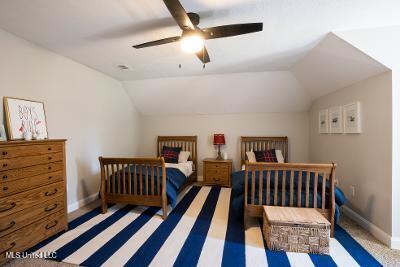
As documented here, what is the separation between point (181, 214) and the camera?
2990 millimetres

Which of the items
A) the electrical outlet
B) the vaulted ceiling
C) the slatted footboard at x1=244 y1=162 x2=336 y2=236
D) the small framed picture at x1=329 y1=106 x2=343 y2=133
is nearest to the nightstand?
the vaulted ceiling

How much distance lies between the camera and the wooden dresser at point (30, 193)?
1.92m

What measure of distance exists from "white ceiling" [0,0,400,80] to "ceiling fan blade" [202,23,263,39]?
25 centimetres

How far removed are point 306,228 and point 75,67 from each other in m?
4.02

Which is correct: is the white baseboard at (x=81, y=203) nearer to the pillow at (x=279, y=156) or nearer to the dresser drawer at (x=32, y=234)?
the dresser drawer at (x=32, y=234)

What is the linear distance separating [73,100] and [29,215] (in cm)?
184

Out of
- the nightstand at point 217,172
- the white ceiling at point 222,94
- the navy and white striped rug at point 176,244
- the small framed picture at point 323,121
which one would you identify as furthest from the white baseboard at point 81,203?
the small framed picture at point 323,121

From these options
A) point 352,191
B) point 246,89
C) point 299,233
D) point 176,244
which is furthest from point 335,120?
point 176,244

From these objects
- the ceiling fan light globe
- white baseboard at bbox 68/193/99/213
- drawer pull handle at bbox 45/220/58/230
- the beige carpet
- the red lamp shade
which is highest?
the ceiling fan light globe

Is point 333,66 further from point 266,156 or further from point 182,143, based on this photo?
point 182,143

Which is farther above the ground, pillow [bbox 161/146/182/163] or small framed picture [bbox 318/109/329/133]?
small framed picture [bbox 318/109/329/133]

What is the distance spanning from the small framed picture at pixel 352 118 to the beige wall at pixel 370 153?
0.20 feet

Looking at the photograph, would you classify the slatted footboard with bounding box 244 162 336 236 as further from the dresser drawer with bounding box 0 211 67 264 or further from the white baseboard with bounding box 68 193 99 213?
the white baseboard with bounding box 68 193 99 213

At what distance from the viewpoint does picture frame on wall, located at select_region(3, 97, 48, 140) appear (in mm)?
2299
